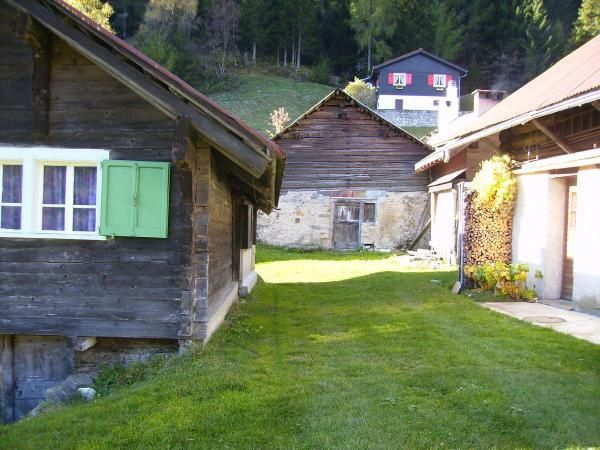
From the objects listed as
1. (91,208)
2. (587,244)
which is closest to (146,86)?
(91,208)

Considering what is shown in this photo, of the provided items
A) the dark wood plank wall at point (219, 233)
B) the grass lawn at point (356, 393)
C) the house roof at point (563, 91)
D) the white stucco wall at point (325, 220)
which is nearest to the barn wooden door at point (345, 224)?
the white stucco wall at point (325, 220)

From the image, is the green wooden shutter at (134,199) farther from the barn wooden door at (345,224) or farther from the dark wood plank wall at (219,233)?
the barn wooden door at (345,224)

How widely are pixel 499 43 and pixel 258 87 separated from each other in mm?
26890

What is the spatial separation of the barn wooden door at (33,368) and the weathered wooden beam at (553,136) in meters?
9.26

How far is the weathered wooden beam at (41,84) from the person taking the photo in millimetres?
6879

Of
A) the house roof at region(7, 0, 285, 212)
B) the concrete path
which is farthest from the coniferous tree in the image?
the house roof at region(7, 0, 285, 212)

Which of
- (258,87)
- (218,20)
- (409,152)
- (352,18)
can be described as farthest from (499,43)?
(409,152)

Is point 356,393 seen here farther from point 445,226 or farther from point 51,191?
point 445,226

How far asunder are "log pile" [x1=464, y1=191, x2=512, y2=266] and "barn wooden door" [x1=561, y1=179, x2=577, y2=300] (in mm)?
1420

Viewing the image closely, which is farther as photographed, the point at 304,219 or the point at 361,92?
the point at 361,92

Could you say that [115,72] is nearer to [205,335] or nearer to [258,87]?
[205,335]

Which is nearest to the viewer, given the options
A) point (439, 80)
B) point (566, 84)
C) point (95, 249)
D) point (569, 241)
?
point (95, 249)

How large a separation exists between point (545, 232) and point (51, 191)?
28.9ft

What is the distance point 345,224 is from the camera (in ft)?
78.9
